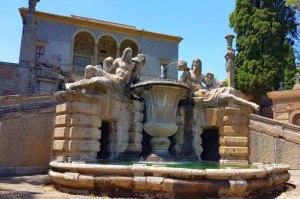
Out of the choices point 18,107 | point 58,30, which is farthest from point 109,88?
point 58,30

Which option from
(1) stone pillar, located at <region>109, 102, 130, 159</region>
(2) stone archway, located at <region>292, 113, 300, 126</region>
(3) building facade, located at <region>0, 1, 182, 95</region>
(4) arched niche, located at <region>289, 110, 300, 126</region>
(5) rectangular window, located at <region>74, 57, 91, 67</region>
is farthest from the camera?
(5) rectangular window, located at <region>74, 57, 91, 67</region>

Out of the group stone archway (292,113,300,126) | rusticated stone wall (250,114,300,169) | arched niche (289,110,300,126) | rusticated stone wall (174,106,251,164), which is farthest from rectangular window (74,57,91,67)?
rusticated stone wall (174,106,251,164)

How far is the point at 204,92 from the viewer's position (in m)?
11.7

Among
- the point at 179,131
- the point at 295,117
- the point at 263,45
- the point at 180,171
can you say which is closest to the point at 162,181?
the point at 180,171

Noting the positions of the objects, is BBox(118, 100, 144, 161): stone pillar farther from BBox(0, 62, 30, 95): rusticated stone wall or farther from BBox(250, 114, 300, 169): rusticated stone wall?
BBox(0, 62, 30, 95): rusticated stone wall

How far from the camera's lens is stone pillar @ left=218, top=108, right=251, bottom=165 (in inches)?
432

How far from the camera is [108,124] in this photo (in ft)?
34.6

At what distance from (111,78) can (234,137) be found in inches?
184

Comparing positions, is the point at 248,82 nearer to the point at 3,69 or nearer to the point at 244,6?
the point at 244,6

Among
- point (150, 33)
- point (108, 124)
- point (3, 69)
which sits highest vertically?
point (150, 33)

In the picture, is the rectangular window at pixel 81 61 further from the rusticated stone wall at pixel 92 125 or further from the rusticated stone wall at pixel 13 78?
the rusticated stone wall at pixel 92 125

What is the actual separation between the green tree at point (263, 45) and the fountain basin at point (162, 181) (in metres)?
19.8

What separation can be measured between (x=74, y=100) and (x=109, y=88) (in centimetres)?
127

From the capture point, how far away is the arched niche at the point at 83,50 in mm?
40750
